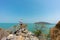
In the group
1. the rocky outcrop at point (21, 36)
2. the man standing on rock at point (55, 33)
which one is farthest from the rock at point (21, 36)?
the man standing on rock at point (55, 33)

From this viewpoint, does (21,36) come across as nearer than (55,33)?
Yes

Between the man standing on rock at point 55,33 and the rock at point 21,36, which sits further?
the man standing on rock at point 55,33

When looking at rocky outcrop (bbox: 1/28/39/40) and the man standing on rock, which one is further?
the man standing on rock

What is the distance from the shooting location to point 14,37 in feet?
17.0

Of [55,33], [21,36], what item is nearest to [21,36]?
[21,36]

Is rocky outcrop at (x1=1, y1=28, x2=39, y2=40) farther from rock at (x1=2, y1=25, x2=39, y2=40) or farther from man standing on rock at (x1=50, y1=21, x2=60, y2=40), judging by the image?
man standing on rock at (x1=50, y1=21, x2=60, y2=40)

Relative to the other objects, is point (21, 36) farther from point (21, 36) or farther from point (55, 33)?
point (55, 33)

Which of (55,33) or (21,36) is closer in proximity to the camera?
(21,36)

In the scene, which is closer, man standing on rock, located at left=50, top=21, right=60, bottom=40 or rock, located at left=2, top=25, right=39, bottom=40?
rock, located at left=2, top=25, right=39, bottom=40

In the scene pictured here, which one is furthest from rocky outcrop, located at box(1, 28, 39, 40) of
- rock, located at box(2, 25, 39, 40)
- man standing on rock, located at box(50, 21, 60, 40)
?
man standing on rock, located at box(50, 21, 60, 40)

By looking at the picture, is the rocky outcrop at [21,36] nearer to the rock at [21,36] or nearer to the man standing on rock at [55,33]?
the rock at [21,36]

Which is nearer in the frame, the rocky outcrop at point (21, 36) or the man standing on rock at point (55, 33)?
the rocky outcrop at point (21, 36)

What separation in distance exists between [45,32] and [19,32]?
3.80 meters

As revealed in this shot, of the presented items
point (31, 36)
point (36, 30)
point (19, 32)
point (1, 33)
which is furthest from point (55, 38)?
point (36, 30)
